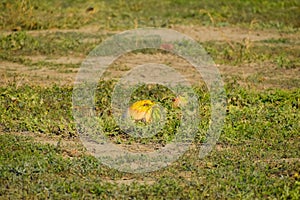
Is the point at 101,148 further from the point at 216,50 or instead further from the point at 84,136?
the point at 216,50

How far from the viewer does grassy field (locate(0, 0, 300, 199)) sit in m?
4.90

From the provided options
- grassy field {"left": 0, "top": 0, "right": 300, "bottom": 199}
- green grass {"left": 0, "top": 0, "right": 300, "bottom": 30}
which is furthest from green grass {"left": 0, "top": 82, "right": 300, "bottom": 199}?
green grass {"left": 0, "top": 0, "right": 300, "bottom": 30}

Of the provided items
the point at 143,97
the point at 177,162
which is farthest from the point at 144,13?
the point at 177,162

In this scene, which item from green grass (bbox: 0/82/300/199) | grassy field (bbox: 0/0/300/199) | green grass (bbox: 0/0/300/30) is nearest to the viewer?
green grass (bbox: 0/82/300/199)

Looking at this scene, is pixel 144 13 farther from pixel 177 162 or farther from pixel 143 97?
pixel 177 162

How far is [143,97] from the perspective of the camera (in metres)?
7.16

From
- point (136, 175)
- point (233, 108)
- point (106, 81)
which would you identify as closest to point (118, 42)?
point (106, 81)

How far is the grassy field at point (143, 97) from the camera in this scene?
4902mm

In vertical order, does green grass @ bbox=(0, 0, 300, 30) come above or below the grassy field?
above

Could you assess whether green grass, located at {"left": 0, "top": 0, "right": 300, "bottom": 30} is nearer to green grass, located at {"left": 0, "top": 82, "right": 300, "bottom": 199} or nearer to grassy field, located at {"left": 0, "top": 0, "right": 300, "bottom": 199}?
grassy field, located at {"left": 0, "top": 0, "right": 300, "bottom": 199}

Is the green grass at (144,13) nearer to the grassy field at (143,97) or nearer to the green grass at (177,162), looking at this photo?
the grassy field at (143,97)

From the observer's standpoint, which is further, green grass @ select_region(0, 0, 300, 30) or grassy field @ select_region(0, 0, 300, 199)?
green grass @ select_region(0, 0, 300, 30)

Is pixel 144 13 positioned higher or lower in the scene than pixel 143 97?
higher

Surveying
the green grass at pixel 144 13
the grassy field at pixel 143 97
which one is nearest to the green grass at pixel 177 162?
the grassy field at pixel 143 97
